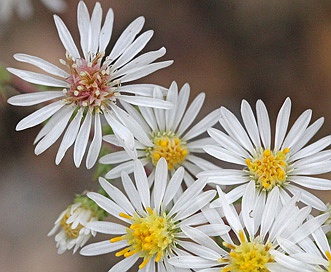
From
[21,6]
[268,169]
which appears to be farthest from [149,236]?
[21,6]

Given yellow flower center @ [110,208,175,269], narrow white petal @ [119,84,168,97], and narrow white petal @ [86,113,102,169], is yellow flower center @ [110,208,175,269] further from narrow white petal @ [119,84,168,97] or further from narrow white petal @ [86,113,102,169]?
narrow white petal @ [119,84,168,97]

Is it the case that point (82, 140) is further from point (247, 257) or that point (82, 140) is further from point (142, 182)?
point (247, 257)

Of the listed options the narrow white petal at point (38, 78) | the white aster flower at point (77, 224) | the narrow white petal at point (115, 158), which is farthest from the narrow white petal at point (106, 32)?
the white aster flower at point (77, 224)

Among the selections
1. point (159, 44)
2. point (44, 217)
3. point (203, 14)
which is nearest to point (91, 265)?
point (44, 217)

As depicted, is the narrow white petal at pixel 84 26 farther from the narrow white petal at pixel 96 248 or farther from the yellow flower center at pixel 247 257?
the yellow flower center at pixel 247 257

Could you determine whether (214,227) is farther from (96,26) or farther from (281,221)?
(96,26)
